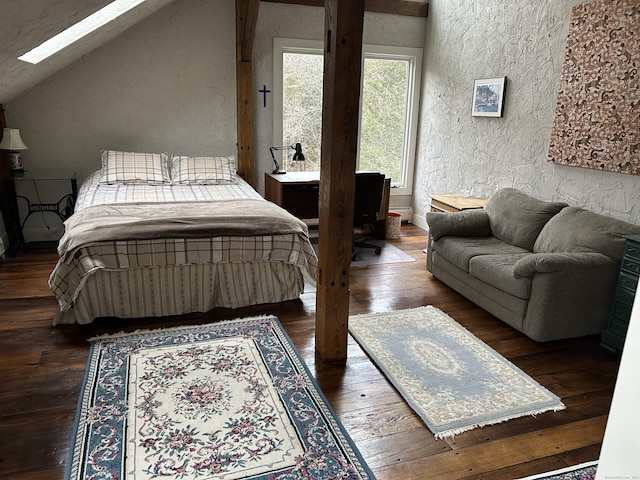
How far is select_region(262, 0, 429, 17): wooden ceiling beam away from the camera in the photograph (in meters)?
5.25

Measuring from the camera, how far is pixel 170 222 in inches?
126

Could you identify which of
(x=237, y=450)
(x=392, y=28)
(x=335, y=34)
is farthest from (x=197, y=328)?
(x=392, y=28)

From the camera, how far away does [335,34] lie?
7.57ft

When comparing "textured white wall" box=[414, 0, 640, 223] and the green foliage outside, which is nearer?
"textured white wall" box=[414, 0, 640, 223]

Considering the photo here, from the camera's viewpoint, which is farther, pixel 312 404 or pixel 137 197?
pixel 137 197

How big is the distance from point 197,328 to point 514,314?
2.05 m

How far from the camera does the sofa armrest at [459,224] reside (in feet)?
12.7

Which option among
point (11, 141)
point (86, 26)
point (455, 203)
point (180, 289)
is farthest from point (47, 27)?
point (455, 203)

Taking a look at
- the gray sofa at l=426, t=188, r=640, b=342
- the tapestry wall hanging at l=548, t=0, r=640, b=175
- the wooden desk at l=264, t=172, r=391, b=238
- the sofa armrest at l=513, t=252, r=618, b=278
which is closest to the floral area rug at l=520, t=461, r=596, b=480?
the gray sofa at l=426, t=188, r=640, b=342

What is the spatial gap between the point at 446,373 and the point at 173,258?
6.03 ft

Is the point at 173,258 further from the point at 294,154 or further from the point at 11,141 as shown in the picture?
the point at 294,154

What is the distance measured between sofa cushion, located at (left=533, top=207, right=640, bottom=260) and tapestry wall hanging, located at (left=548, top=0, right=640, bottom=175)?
15.4 inches

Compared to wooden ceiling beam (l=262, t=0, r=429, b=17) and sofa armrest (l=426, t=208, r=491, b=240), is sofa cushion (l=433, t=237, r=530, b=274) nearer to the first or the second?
sofa armrest (l=426, t=208, r=491, b=240)

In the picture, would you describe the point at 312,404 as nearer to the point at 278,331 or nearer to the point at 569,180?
the point at 278,331
